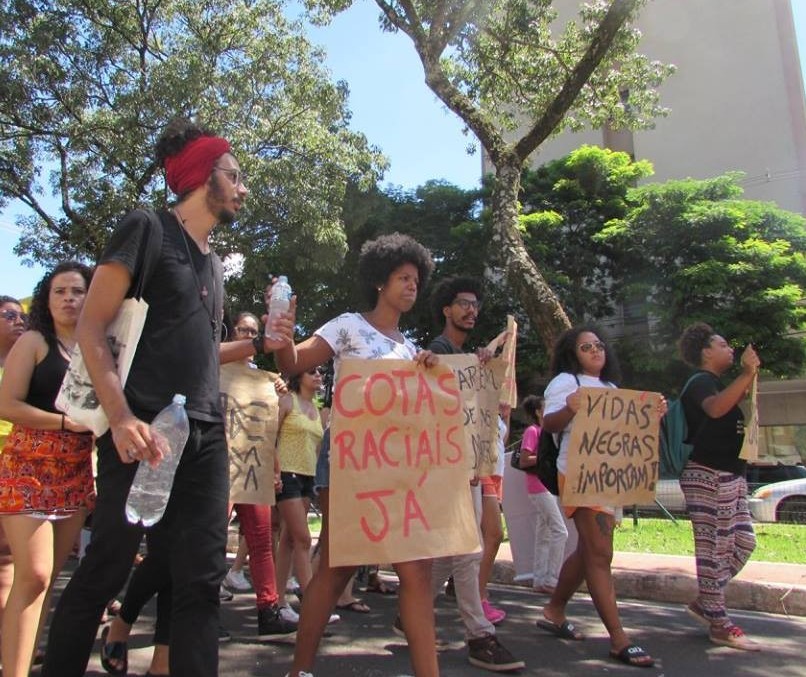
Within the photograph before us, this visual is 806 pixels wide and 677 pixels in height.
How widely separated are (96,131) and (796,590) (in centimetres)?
1300

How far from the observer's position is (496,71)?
11.5 meters

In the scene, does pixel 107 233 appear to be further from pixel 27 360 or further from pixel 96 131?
pixel 27 360

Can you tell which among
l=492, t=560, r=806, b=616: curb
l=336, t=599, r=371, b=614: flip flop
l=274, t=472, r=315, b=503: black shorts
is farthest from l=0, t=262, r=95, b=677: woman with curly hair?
l=492, t=560, r=806, b=616: curb

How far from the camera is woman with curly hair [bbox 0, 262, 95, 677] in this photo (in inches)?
113

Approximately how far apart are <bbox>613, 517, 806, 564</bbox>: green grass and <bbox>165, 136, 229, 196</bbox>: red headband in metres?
7.03

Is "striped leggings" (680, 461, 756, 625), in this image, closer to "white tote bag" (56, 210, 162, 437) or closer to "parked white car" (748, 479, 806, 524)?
"white tote bag" (56, 210, 162, 437)

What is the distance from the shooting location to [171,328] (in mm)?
2391

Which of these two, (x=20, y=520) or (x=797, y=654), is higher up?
(x=20, y=520)

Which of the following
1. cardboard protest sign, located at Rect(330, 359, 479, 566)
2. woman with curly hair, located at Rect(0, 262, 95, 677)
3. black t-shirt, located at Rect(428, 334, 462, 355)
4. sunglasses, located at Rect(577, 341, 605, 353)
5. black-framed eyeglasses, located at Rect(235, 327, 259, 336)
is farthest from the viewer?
black-framed eyeglasses, located at Rect(235, 327, 259, 336)

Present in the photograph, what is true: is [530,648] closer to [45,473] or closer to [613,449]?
[613,449]

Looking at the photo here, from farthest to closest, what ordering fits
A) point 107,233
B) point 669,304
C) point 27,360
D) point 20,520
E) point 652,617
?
point 669,304 → point 107,233 → point 652,617 → point 27,360 → point 20,520

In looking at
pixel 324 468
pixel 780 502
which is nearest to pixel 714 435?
pixel 324 468

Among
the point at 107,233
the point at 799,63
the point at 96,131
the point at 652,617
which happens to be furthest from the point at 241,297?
the point at 799,63

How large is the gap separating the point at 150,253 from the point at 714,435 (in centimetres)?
348
